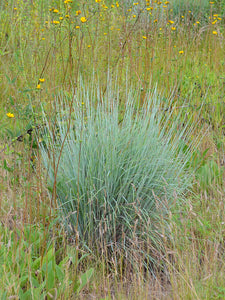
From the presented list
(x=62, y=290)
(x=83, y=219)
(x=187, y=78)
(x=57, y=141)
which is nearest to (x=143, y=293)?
(x=62, y=290)

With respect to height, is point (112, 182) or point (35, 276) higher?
point (112, 182)

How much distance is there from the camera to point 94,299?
163 centimetres

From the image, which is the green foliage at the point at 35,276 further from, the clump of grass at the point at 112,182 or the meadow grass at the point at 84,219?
the clump of grass at the point at 112,182

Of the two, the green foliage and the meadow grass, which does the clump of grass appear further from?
the green foliage

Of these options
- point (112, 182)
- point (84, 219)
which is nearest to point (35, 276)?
point (84, 219)

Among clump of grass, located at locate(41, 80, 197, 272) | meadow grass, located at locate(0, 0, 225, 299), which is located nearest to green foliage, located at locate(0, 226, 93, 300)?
meadow grass, located at locate(0, 0, 225, 299)

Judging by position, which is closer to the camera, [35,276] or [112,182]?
[35,276]

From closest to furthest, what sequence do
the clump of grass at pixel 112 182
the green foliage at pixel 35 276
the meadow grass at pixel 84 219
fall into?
the green foliage at pixel 35 276 → the meadow grass at pixel 84 219 → the clump of grass at pixel 112 182

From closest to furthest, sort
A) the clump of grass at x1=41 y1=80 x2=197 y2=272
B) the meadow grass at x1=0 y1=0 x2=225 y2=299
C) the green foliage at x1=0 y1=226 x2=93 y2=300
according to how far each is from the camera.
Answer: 1. the green foliage at x1=0 y1=226 x2=93 y2=300
2. the meadow grass at x1=0 y1=0 x2=225 y2=299
3. the clump of grass at x1=41 y1=80 x2=197 y2=272

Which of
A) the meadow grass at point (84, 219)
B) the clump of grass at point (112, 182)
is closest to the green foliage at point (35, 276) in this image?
the meadow grass at point (84, 219)

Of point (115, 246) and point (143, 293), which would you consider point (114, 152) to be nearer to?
point (115, 246)

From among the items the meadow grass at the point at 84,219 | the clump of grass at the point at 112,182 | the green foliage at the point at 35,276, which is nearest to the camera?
the green foliage at the point at 35,276

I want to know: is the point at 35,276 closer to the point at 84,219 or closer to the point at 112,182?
the point at 84,219

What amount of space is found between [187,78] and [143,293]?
8.15ft
